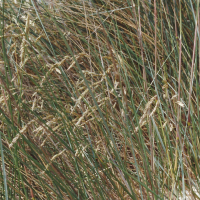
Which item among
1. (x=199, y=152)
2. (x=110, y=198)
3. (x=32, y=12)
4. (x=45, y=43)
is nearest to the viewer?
(x=110, y=198)

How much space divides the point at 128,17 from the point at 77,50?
0.33m

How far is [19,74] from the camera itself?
28.6 inches

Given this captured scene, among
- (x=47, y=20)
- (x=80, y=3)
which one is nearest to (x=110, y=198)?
(x=47, y=20)

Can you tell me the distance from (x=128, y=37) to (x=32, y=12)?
545 mm

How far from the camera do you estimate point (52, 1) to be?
1.47 m

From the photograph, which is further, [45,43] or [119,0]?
[119,0]

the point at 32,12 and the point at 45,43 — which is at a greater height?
the point at 32,12

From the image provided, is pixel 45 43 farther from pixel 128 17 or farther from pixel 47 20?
pixel 128 17

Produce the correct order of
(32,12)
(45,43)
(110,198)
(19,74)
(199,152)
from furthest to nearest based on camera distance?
(32,12) → (45,43) → (199,152) → (110,198) → (19,74)

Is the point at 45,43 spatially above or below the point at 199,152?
above

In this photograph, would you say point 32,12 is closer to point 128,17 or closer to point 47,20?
point 47,20

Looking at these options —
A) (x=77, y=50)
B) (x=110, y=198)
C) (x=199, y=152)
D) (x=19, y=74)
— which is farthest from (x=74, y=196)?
(x=77, y=50)

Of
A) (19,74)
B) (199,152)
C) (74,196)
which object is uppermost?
(19,74)

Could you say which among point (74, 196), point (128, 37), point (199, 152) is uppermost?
point (128, 37)
